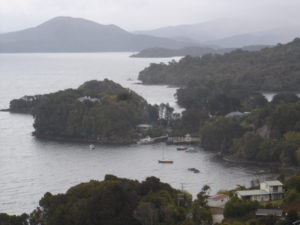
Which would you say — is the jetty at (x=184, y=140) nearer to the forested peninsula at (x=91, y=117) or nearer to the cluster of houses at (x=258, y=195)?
the forested peninsula at (x=91, y=117)

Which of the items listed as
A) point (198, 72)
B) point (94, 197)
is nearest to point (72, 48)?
point (198, 72)

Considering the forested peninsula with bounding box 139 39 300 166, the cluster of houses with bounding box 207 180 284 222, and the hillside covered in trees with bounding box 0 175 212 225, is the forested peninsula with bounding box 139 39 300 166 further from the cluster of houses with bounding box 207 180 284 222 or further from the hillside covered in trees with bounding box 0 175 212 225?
the hillside covered in trees with bounding box 0 175 212 225

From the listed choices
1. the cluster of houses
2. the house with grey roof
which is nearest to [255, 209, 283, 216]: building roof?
the cluster of houses

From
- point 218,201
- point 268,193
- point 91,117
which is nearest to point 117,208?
point 218,201

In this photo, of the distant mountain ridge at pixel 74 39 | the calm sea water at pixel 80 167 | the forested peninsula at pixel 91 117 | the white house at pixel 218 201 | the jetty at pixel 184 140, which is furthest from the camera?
the distant mountain ridge at pixel 74 39

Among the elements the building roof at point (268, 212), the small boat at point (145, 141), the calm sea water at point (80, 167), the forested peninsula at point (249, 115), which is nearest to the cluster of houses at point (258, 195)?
the building roof at point (268, 212)

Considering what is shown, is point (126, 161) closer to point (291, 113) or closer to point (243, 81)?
point (291, 113)
